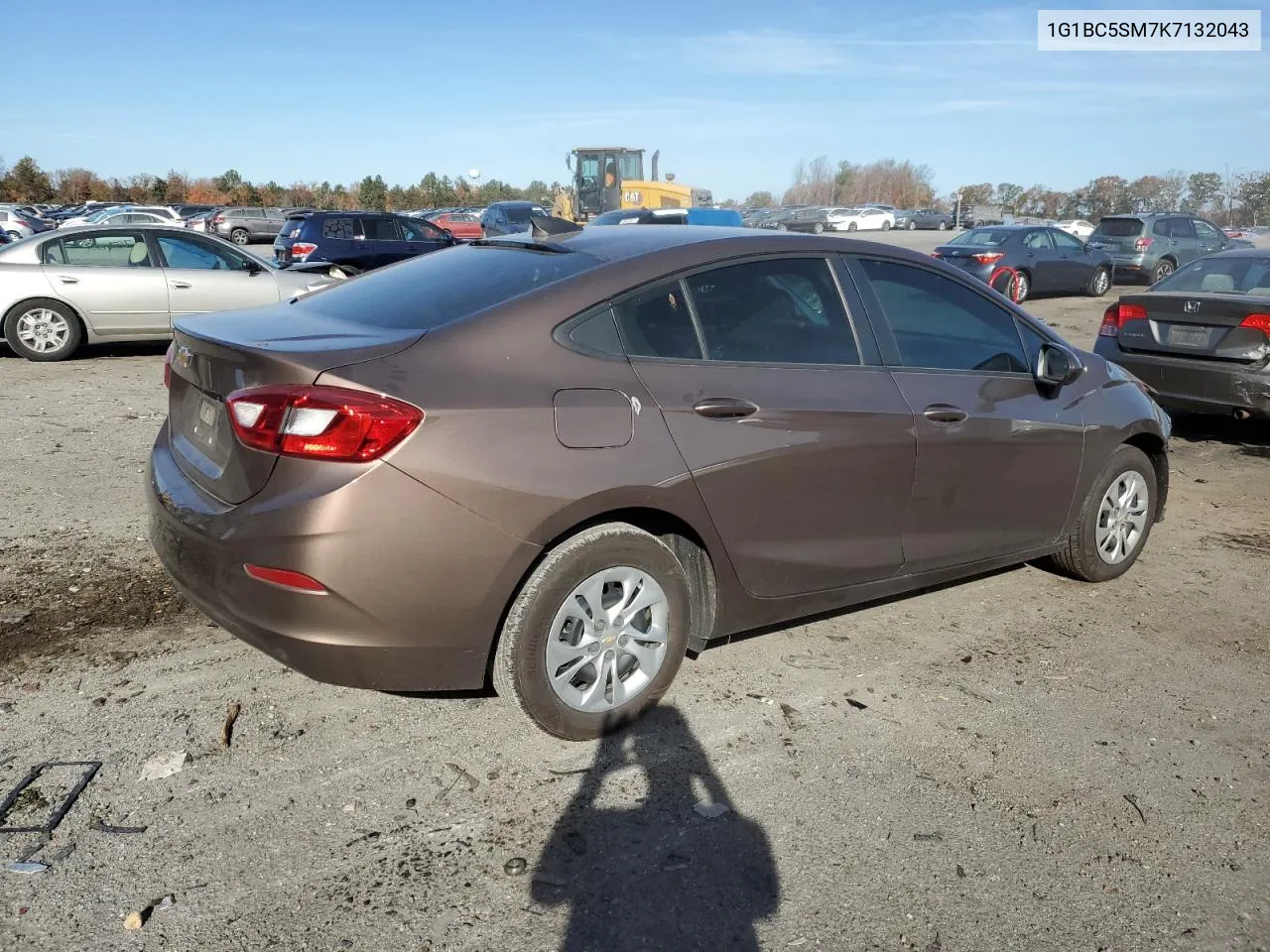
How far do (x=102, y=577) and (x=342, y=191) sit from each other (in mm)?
76124

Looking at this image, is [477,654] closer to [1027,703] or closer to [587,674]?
[587,674]

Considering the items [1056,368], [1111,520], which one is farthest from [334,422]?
[1111,520]

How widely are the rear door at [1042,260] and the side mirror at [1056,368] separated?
16508 mm

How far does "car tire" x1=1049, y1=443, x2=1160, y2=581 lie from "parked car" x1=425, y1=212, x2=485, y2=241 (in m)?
35.1

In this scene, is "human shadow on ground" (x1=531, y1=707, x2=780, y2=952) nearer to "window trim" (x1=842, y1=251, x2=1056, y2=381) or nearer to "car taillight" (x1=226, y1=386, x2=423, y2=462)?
"car taillight" (x1=226, y1=386, x2=423, y2=462)

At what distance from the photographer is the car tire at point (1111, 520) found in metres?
4.88

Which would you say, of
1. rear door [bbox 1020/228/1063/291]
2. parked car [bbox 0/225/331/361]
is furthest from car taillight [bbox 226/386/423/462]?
rear door [bbox 1020/228/1063/291]

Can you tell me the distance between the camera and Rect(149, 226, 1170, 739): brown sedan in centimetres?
296

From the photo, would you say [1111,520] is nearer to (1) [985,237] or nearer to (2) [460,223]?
(1) [985,237]

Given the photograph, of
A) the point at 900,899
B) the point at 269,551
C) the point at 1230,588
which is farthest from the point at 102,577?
the point at 1230,588

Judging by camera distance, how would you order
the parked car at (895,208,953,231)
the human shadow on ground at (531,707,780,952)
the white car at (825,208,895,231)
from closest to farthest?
the human shadow on ground at (531,707,780,952) < the white car at (825,208,895,231) < the parked car at (895,208,953,231)

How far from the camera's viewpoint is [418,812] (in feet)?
9.78

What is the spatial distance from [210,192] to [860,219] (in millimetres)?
44418

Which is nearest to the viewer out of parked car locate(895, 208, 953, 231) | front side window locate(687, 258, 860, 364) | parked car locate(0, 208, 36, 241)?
front side window locate(687, 258, 860, 364)
